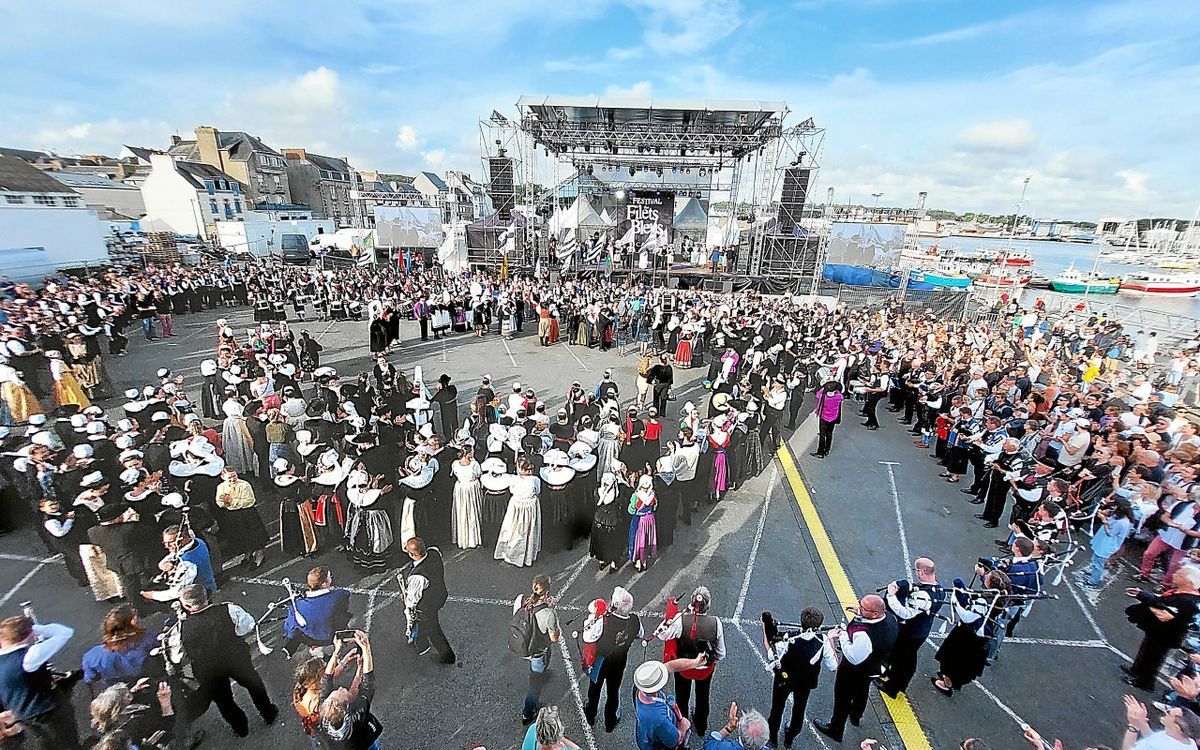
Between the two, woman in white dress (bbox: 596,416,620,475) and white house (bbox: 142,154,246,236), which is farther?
white house (bbox: 142,154,246,236)

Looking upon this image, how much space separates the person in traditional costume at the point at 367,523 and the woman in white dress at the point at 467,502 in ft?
2.59

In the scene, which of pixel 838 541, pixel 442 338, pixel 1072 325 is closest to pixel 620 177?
pixel 442 338

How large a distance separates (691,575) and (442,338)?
14.0 meters

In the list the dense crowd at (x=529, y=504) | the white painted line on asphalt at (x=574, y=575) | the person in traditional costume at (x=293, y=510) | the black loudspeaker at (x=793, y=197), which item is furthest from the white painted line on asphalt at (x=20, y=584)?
the black loudspeaker at (x=793, y=197)

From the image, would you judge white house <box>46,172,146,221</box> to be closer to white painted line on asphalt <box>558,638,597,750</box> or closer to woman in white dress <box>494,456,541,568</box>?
woman in white dress <box>494,456,541,568</box>

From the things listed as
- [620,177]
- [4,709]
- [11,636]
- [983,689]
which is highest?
[620,177]

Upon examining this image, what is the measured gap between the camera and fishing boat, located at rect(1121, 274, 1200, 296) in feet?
154

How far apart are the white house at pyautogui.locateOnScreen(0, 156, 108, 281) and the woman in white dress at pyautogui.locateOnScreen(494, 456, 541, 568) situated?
101 feet

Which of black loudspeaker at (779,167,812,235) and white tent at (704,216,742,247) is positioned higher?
black loudspeaker at (779,167,812,235)

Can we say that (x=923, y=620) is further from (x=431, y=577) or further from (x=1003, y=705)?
(x=431, y=577)

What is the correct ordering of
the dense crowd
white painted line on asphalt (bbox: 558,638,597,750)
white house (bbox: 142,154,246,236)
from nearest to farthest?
1. the dense crowd
2. white painted line on asphalt (bbox: 558,638,597,750)
3. white house (bbox: 142,154,246,236)

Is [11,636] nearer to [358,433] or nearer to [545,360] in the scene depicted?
[358,433]

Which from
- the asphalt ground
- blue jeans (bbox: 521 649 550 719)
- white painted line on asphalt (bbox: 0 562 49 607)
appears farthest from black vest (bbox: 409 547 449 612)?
white painted line on asphalt (bbox: 0 562 49 607)

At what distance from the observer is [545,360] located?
1568cm
